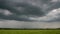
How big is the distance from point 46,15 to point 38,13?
0.54ft

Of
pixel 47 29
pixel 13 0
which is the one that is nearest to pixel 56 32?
pixel 47 29

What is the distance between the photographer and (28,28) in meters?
2.31

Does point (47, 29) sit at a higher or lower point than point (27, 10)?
lower

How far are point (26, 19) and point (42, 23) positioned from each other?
32cm

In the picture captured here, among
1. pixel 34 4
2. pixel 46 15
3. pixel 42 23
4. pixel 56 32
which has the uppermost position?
pixel 34 4

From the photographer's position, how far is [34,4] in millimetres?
2332

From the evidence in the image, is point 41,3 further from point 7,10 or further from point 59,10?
point 7,10

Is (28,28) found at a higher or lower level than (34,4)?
lower

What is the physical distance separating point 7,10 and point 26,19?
0.41 metres

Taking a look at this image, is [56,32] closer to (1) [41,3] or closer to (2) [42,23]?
(2) [42,23]

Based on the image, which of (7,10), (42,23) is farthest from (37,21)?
(7,10)

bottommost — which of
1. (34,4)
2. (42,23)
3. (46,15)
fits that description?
(42,23)

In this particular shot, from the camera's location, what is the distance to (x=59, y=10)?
92.2 inches

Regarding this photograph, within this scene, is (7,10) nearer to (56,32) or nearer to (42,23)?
(42,23)
